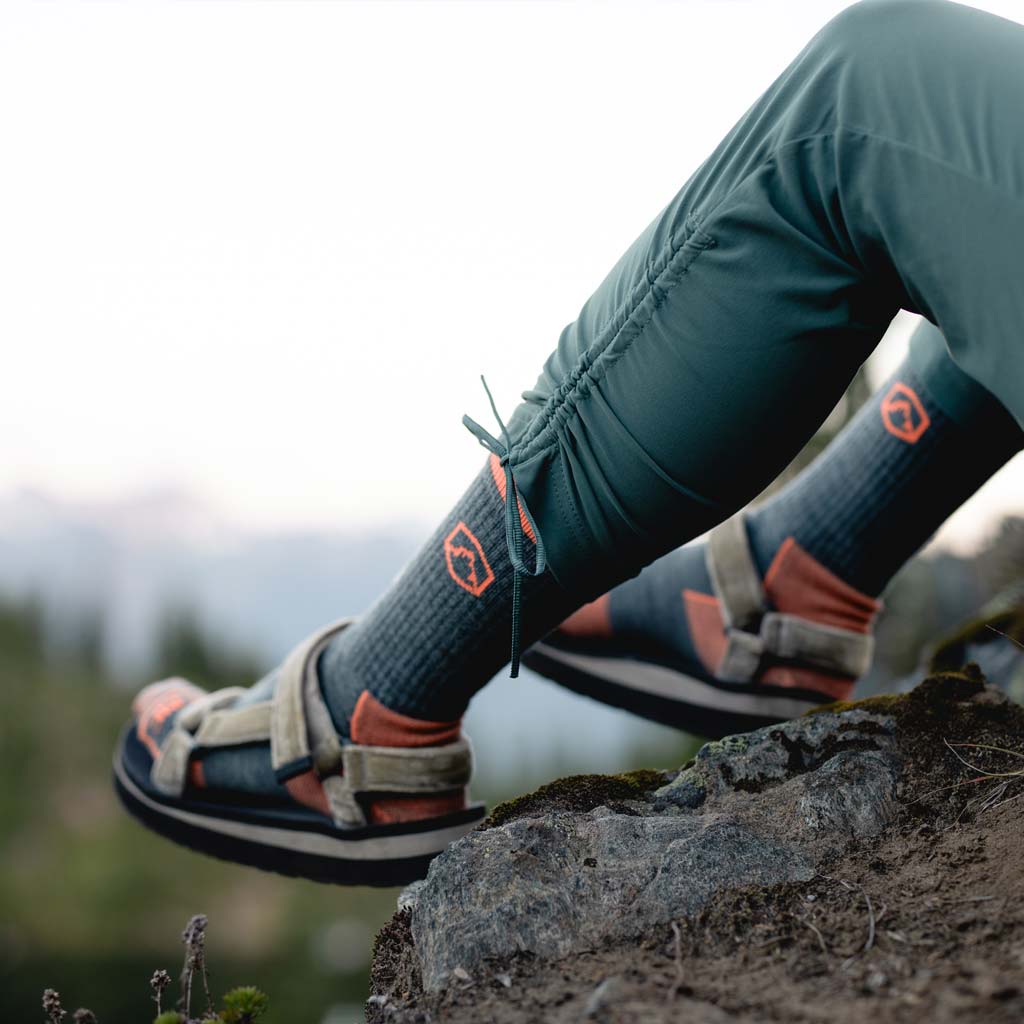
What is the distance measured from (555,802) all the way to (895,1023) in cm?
65

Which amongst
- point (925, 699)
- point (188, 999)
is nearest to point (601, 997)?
point (188, 999)

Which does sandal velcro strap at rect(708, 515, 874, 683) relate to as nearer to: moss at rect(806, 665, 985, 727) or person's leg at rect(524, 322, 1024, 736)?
person's leg at rect(524, 322, 1024, 736)

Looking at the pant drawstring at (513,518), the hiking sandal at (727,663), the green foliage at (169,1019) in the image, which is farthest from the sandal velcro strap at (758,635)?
the green foliage at (169,1019)

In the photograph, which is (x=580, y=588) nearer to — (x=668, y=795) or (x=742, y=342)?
(x=668, y=795)

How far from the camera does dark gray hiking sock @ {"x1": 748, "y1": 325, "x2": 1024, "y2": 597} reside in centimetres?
182

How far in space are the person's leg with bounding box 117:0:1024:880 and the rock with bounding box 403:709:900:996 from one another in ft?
1.09

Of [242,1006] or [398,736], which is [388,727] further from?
[242,1006]

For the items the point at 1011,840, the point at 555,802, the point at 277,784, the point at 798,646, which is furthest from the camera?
the point at 798,646

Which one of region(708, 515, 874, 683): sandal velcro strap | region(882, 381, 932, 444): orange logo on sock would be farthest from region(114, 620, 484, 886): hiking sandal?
region(882, 381, 932, 444): orange logo on sock

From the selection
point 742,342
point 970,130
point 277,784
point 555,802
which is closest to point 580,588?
point 555,802

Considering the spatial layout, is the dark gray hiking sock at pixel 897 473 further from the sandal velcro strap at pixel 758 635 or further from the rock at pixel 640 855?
the rock at pixel 640 855

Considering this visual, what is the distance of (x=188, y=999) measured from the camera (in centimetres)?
117

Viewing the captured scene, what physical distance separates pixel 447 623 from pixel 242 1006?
25.2 inches

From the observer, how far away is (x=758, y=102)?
1.12 meters
